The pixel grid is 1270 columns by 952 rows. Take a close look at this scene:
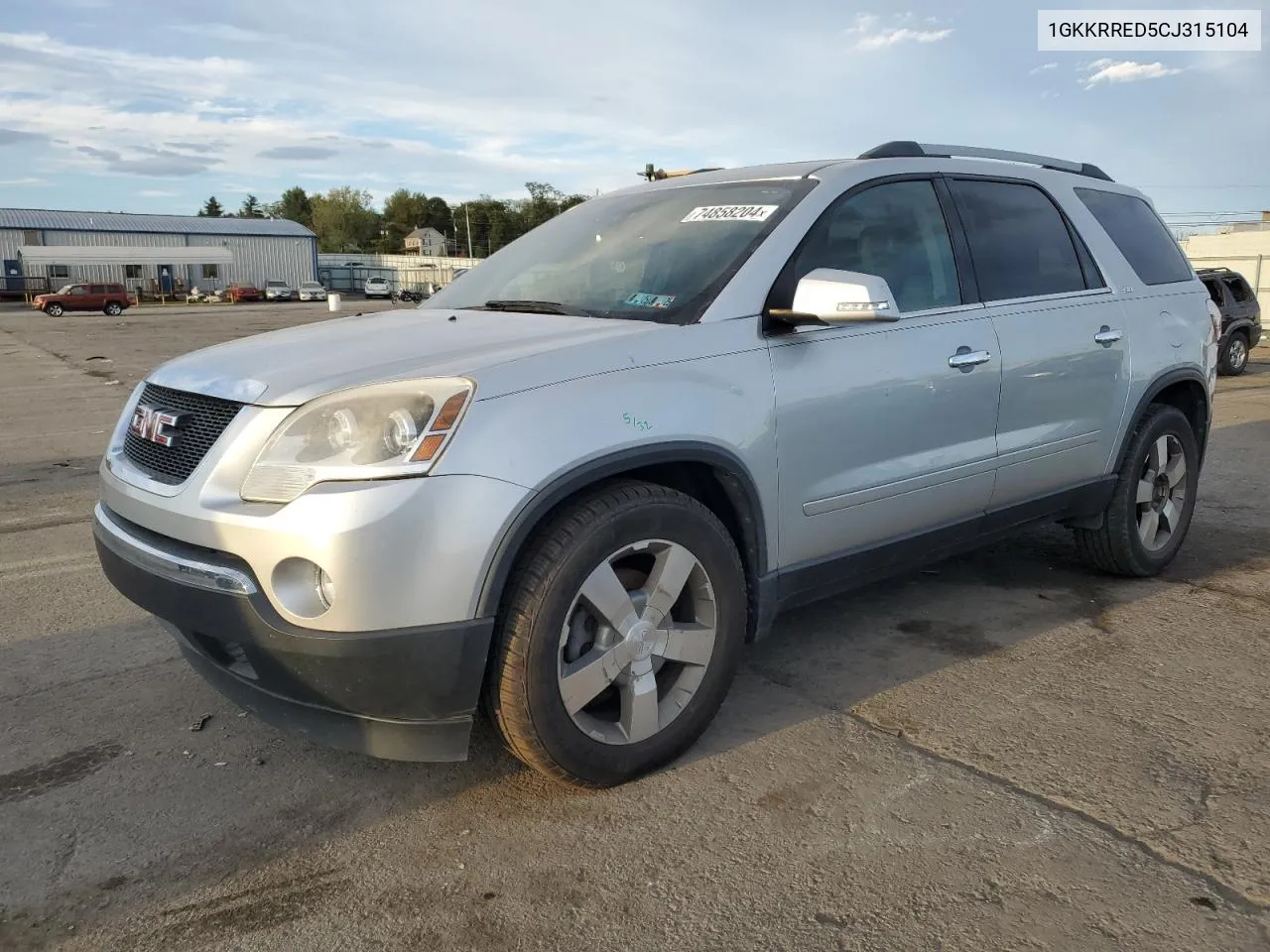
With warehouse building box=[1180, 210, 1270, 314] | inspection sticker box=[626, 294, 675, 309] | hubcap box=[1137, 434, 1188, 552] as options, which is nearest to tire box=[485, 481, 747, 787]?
inspection sticker box=[626, 294, 675, 309]

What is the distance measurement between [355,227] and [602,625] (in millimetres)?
114021

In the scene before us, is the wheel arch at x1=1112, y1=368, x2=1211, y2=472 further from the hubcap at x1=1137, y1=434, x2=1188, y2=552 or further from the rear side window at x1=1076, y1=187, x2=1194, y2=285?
the rear side window at x1=1076, y1=187, x2=1194, y2=285

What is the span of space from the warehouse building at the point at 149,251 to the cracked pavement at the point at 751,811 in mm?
65743

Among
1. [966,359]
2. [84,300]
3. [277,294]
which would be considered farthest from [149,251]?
[966,359]

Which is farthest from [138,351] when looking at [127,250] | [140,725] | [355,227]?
[355,227]

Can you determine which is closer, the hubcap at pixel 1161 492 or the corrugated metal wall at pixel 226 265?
the hubcap at pixel 1161 492

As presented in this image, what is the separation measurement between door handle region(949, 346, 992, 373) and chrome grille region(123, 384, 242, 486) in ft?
7.75

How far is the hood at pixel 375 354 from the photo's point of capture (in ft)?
8.49

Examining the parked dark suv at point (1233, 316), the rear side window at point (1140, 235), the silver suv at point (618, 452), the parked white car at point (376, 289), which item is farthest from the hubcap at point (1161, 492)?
the parked white car at point (376, 289)

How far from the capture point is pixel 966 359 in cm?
365

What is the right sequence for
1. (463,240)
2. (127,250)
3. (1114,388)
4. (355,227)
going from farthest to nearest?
(463,240) < (355,227) < (127,250) < (1114,388)

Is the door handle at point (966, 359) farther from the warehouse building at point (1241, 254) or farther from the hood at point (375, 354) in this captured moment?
the warehouse building at point (1241, 254)

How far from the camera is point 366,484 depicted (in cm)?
239

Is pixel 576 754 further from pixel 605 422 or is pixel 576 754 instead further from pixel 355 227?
pixel 355 227
